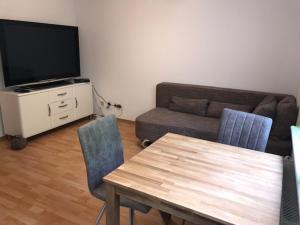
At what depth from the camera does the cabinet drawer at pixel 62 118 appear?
3.83 m

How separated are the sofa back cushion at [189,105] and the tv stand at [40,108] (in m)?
1.62

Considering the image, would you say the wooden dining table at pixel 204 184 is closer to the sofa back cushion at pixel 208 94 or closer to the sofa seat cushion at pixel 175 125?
the sofa seat cushion at pixel 175 125

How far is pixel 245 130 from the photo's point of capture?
1939 millimetres

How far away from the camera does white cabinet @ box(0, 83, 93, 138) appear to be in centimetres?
334

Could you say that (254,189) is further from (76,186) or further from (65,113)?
(65,113)

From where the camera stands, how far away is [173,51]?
3.79 m

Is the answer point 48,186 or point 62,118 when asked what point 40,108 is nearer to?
point 62,118

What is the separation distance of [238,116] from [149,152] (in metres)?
0.81

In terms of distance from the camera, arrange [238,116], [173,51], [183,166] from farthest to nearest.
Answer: [173,51] < [238,116] < [183,166]

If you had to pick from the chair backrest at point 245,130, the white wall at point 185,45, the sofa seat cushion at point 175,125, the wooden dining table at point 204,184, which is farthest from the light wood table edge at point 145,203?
the white wall at point 185,45

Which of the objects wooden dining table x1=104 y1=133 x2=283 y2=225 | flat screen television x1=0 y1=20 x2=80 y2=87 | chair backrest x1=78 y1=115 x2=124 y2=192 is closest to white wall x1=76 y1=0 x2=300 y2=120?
flat screen television x1=0 y1=20 x2=80 y2=87

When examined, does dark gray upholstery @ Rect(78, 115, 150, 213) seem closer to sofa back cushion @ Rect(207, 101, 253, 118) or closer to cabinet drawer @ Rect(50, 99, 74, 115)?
sofa back cushion @ Rect(207, 101, 253, 118)

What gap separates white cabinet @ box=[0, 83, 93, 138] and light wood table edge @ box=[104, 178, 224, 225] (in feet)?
8.04

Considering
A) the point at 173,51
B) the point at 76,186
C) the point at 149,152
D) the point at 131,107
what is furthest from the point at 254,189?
the point at 131,107
